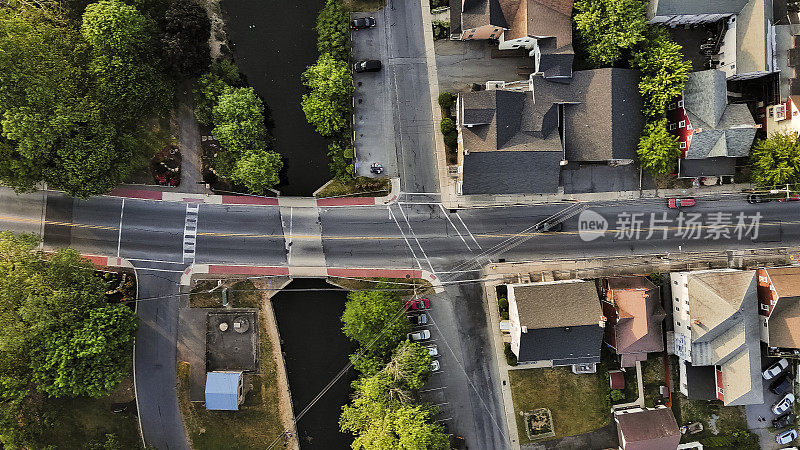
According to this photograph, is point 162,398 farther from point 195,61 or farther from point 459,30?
point 459,30

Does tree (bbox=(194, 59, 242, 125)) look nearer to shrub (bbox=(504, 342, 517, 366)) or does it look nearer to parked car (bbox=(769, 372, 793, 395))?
shrub (bbox=(504, 342, 517, 366))

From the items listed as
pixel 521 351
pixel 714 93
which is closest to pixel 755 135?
pixel 714 93

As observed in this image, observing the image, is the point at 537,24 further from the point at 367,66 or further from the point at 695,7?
the point at 367,66

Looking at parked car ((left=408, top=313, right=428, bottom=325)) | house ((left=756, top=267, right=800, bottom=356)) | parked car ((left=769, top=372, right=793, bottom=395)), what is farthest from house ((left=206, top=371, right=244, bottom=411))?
parked car ((left=769, top=372, right=793, bottom=395))

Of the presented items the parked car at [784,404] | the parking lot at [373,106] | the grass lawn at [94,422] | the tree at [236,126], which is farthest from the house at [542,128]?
the grass lawn at [94,422]

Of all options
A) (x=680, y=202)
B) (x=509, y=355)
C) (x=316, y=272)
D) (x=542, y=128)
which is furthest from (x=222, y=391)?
(x=680, y=202)

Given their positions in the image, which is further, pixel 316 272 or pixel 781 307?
pixel 316 272
